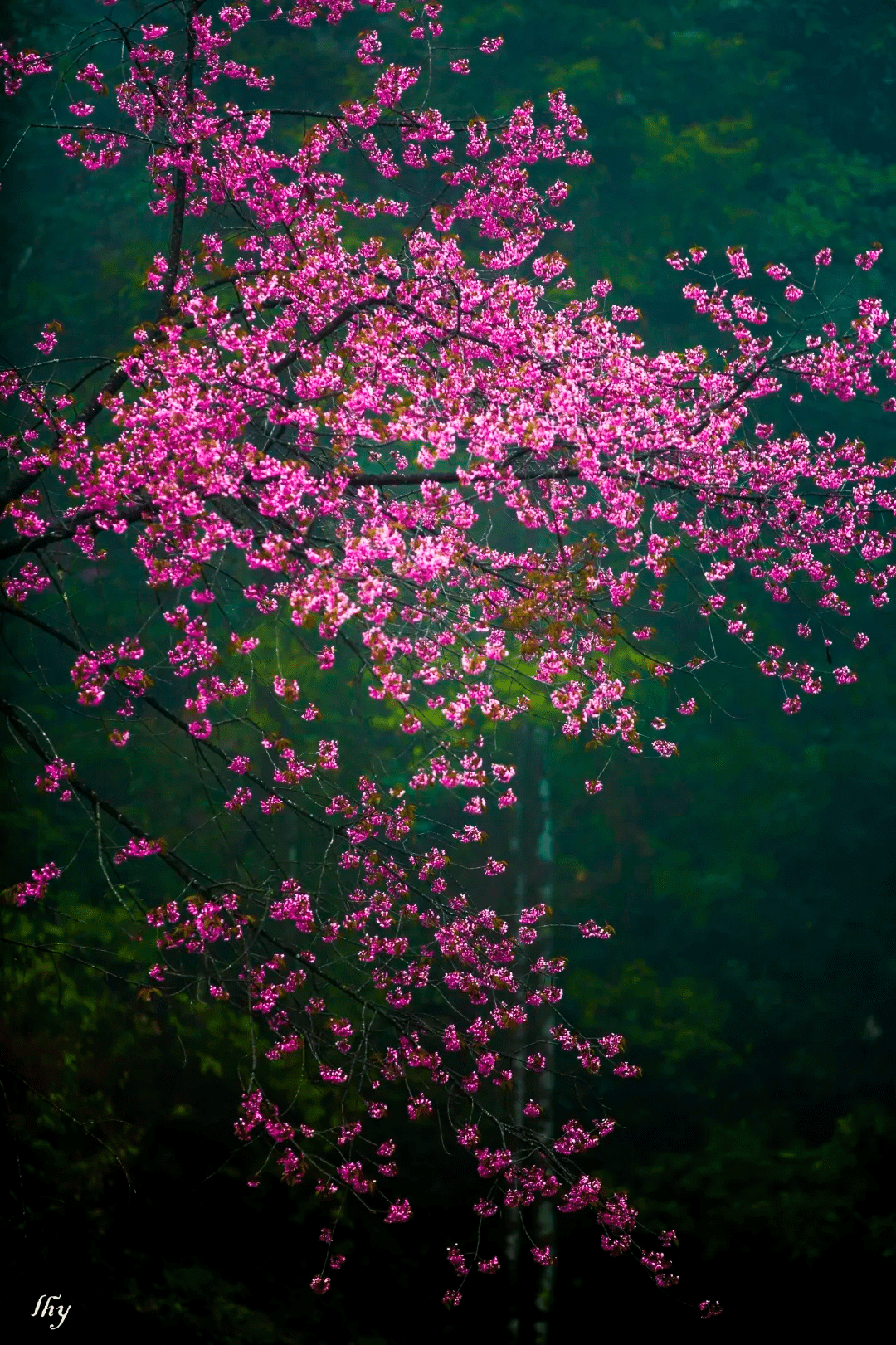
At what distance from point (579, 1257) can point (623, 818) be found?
2.05 m

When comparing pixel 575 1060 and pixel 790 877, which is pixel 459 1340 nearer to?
pixel 575 1060

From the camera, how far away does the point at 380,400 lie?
2922 millimetres

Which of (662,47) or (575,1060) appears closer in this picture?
(575,1060)

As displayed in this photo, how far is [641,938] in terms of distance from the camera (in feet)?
16.1

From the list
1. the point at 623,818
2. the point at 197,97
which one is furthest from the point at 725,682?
the point at 197,97

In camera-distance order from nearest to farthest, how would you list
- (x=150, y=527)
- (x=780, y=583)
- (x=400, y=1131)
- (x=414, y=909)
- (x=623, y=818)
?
1. (x=150, y=527)
2. (x=414, y=909)
3. (x=780, y=583)
4. (x=400, y=1131)
5. (x=623, y=818)

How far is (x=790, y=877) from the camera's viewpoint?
16.0ft

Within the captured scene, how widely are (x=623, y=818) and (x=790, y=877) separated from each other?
2.86ft

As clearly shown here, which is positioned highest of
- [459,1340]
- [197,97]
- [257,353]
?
[197,97]

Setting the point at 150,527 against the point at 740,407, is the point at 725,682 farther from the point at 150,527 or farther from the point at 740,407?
the point at 150,527

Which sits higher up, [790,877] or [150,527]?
[790,877]

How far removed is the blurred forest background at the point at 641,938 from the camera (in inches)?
175

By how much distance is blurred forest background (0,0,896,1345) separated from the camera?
4445 mm

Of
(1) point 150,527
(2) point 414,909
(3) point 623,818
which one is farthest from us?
(3) point 623,818
